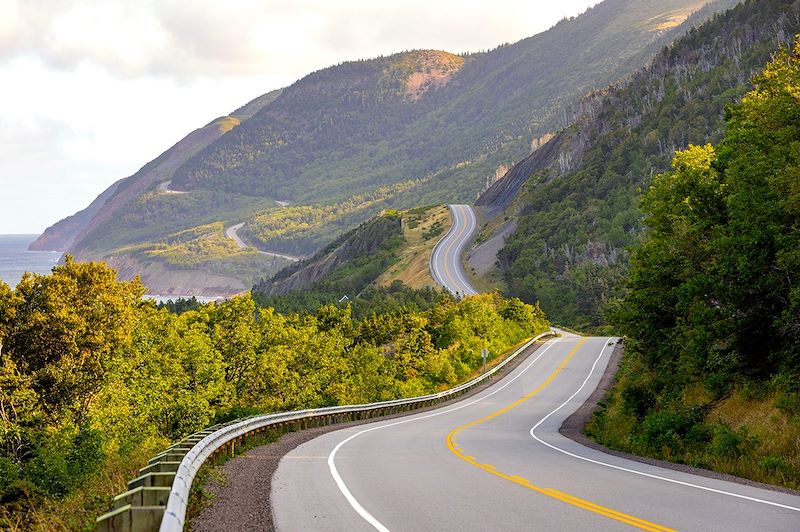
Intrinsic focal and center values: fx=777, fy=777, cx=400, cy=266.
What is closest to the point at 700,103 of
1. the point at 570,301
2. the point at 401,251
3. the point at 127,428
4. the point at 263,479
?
the point at 570,301

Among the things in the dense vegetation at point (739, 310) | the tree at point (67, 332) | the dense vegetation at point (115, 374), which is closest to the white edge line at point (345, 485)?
the dense vegetation at point (115, 374)

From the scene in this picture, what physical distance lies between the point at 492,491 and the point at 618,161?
138643 mm

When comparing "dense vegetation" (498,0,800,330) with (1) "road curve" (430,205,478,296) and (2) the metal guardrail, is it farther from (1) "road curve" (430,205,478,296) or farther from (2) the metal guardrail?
(2) the metal guardrail

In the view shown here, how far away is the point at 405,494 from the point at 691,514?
4.51 metres

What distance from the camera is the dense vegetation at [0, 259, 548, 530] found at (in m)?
32.0

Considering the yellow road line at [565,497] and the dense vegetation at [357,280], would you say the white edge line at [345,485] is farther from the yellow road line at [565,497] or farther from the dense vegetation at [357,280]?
the dense vegetation at [357,280]

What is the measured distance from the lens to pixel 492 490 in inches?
515

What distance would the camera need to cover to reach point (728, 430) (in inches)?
709

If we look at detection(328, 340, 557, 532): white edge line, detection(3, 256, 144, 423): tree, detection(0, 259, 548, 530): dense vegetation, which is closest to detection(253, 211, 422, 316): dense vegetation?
detection(0, 259, 548, 530): dense vegetation

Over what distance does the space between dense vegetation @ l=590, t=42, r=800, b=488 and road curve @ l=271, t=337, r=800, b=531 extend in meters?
2.13

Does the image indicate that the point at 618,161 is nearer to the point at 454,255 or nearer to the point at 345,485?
the point at 454,255

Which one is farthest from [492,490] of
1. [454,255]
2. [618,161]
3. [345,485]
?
[618,161]

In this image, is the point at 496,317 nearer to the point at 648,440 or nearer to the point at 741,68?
the point at 648,440

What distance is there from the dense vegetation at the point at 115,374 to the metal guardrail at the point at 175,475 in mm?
1836
